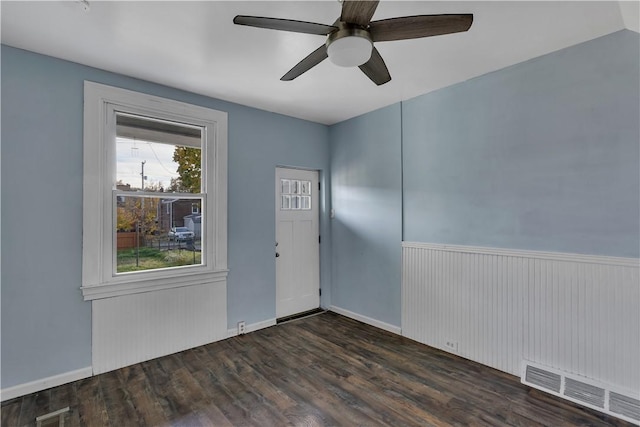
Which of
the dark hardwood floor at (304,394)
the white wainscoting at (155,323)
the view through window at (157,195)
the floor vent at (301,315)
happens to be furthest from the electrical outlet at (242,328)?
the view through window at (157,195)

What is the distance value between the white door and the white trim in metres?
1.61

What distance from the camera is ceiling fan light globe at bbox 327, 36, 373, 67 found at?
1590 mm

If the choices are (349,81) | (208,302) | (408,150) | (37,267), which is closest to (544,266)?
(408,150)

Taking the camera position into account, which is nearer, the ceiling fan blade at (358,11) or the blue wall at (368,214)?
the ceiling fan blade at (358,11)

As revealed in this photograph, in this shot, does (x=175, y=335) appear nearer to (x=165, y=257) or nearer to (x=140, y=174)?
(x=165, y=257)

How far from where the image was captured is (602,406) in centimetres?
220

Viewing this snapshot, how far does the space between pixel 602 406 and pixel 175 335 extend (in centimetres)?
361

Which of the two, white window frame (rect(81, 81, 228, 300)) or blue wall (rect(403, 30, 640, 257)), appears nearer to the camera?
blue wall (rect(403, 30, 640, 257))

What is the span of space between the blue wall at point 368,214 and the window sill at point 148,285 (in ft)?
5.49

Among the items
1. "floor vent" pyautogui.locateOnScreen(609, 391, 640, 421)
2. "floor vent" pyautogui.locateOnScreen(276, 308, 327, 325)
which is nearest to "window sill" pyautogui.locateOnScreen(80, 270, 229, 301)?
"floor vent" pyautogui.locateOnScreen(276, 308, 327, 325)

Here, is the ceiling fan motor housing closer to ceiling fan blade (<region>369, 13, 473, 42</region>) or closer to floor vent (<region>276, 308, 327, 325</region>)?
ceiling fan blade (<region>369, 13, 473, 42</region>)

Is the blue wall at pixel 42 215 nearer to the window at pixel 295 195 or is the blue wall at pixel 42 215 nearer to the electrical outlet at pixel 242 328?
the electrical outlet at pixel 242 328

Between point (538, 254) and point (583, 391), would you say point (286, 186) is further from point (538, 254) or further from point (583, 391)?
point (583, 391)

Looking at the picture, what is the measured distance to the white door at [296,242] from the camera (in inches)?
166
